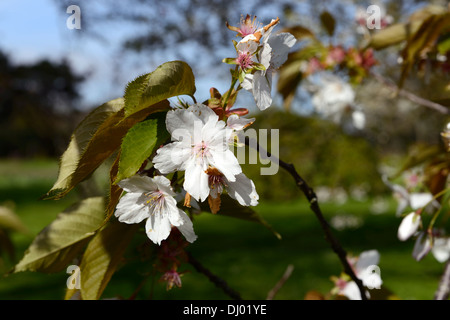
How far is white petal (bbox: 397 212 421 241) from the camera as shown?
0.82 m

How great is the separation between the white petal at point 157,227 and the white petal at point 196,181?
0.24 feet

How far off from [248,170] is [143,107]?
5.93 metres

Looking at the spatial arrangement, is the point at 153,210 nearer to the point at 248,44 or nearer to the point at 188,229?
the point at 188,229

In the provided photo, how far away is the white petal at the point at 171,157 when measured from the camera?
489 mm

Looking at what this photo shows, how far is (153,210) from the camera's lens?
552mm

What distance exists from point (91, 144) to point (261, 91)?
194mm

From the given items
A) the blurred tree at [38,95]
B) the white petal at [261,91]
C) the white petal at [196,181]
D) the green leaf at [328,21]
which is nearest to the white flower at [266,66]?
the white petal at [261,91]

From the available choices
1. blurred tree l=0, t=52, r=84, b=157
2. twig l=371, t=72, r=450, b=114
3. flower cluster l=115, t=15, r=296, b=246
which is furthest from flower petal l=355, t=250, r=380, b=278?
blurred tree l=0, t=52, r=84, b=157

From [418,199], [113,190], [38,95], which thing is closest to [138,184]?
[113,190]

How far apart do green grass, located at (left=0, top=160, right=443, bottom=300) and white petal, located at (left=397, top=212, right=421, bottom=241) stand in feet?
2.79

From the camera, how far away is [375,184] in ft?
21.3

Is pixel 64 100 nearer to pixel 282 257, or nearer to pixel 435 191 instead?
pixel 282 257
